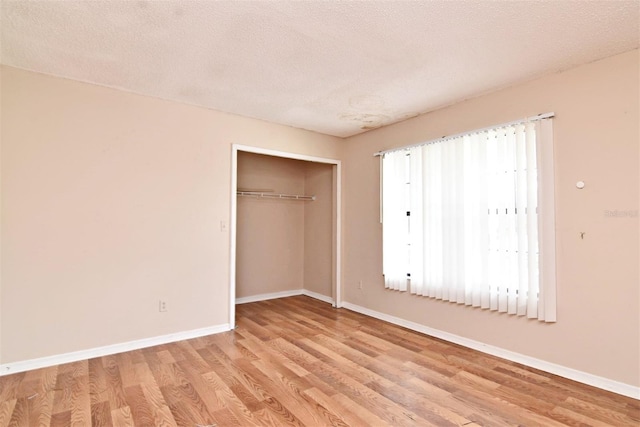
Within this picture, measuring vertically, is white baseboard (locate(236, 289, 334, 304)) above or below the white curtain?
below

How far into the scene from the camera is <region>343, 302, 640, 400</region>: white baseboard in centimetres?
243

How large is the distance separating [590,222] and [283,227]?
4.23m

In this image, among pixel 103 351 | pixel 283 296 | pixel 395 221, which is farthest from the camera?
pixel 283 296

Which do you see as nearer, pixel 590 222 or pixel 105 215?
pixel 590 222

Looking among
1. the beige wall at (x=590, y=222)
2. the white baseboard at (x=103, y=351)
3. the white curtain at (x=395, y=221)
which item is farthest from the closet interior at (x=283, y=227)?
the beige wall at (x=590, y=222)

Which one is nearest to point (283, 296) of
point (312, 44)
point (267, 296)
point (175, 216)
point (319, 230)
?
point (267, 296)

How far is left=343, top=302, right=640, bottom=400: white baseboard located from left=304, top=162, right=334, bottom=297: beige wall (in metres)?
1.49

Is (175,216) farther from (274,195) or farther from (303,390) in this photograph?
(303,390)

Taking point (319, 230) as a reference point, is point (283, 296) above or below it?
below

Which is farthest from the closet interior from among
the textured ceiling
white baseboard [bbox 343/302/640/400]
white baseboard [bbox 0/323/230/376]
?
the textured ceiling

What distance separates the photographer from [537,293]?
285 cm

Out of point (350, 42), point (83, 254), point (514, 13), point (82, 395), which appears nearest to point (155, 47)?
point (350, 42)

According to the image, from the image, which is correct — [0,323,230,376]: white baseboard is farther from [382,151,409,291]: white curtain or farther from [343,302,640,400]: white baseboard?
[343,302,640,400]: white baseboard

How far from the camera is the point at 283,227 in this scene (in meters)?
5.75
